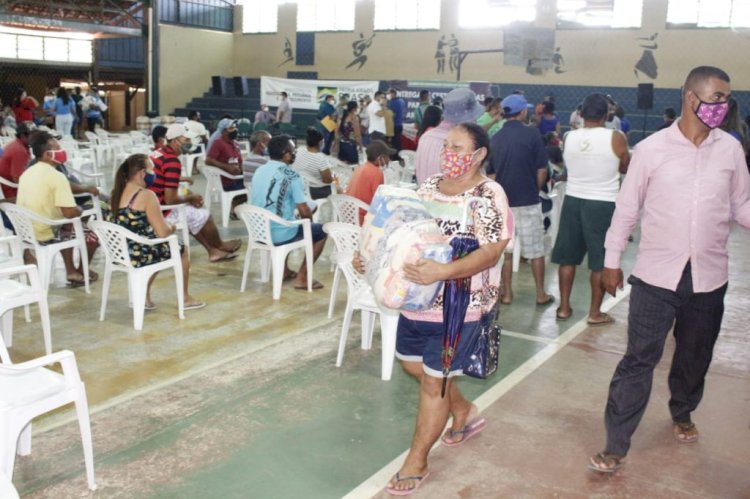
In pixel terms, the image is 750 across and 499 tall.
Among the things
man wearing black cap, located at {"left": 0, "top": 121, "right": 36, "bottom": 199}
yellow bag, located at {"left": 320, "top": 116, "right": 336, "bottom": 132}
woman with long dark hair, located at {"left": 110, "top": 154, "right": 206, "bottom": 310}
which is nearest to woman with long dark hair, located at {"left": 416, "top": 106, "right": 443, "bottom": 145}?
woman with long dark hair, located at {"left": 110, "top": 154, "right": 206, "bottom": 310}

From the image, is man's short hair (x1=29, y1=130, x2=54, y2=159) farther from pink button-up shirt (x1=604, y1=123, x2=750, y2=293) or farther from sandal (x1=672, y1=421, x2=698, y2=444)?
sandal (x1=672, y1=421, x2=698, y2=444)

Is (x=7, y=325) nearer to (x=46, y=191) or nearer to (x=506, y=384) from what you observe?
(x=46, y=191)

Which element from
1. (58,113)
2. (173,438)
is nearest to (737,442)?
(173,438)

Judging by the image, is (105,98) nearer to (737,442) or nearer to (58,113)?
(58,113)

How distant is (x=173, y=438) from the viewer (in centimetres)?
331

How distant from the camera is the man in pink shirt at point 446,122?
4.90 meters

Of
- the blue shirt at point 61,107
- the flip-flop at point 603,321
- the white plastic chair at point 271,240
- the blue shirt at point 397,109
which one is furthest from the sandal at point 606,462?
the blue shirt at point 61,107

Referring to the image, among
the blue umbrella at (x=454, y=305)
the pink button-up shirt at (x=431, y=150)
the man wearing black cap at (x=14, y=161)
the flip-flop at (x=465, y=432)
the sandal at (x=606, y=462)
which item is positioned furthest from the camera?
the man wearing black cap at (x=14, y=161)

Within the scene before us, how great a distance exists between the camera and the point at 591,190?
4922 mm

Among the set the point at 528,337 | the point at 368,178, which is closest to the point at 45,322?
the point at 368,178

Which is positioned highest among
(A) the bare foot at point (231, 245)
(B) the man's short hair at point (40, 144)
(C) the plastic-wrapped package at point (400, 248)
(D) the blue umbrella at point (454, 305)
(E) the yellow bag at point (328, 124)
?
(E) the yellow bag at point (328, 124)

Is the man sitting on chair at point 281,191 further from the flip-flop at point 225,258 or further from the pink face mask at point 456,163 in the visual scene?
the pink face mask at point 456,163

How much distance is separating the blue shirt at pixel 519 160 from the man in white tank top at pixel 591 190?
0.90 ft

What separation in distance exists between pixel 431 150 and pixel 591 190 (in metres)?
1.07
